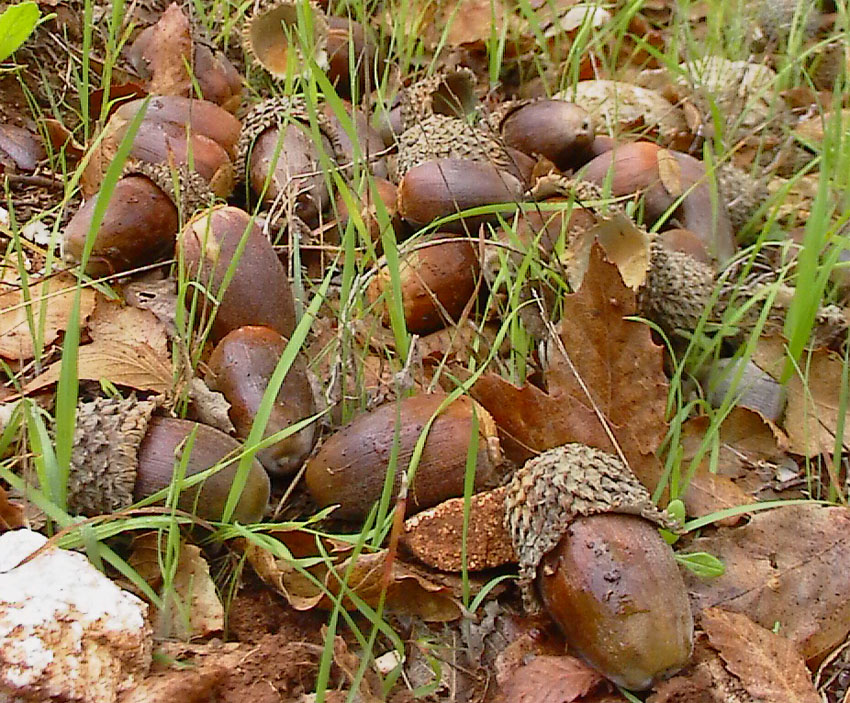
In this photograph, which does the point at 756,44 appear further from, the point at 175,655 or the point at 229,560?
the point at 175,655

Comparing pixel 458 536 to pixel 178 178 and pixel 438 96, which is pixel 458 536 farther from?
pixel 438 96

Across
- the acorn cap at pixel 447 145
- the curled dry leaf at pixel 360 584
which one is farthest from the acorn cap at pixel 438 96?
the curled dry leaf at pixel 360 584

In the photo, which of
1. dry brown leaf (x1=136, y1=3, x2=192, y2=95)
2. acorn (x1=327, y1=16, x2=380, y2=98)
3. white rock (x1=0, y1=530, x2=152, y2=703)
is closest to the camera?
white rock (x1=0, y1=530, x2=152, y2=703)

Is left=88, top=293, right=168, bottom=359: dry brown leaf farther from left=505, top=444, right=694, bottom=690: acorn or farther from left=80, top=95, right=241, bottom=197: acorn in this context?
left=505, top=444, right=694, bottom=690: acorn

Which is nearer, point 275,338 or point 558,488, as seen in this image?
point 558,488

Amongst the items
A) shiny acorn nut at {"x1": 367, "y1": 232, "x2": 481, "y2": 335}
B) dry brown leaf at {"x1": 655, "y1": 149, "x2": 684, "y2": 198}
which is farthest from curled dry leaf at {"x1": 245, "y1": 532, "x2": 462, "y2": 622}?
dry brown leaf at {"x1": 655, "y1": 149, "x2": 684, "y2": 198}

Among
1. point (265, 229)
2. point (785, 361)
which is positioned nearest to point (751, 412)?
point (785, 361)
